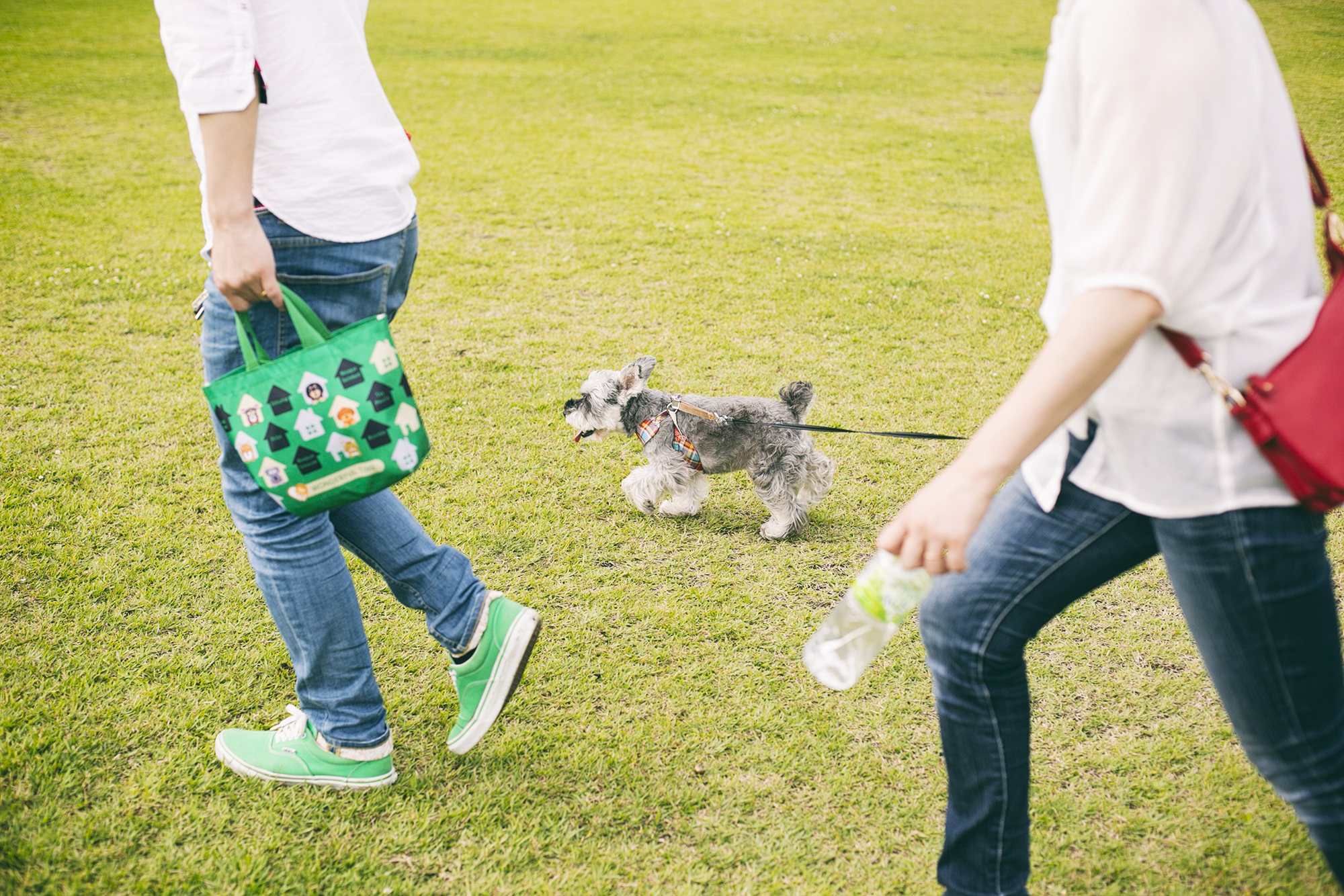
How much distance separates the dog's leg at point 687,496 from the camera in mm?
3816

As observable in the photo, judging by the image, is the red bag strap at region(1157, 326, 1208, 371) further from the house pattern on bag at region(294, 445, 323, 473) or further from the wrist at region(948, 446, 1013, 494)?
the house pattern on bag at region(294, 445, 323, 473)

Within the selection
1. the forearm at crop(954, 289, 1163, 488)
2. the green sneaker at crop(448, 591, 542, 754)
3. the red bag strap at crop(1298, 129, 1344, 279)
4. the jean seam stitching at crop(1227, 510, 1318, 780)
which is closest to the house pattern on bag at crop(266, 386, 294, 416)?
the green sneaker at crop(448, 591, 542, 754)

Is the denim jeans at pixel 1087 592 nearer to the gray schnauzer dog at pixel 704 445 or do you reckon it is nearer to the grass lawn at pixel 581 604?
the grass lawn at pixel 581 604

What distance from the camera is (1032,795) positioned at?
244 centimetres

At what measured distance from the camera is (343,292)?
2047mm

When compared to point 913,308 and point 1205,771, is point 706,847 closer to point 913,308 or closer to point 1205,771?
point 1205,771

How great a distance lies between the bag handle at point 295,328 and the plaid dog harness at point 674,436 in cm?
198

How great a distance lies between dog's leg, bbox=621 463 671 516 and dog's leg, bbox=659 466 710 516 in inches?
1.8

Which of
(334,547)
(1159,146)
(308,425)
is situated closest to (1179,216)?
(1159,146)

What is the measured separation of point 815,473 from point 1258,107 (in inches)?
103

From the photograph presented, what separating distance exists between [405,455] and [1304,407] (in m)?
1.64

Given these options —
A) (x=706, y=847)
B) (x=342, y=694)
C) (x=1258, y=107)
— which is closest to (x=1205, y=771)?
(x=706, y=847)

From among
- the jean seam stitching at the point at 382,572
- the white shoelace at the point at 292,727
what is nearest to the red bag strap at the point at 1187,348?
the jean seam stitching at the point at 382,572

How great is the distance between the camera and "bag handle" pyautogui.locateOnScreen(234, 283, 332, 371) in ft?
6.23
